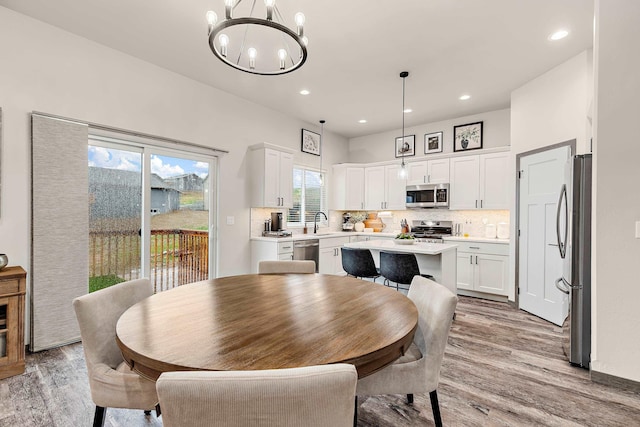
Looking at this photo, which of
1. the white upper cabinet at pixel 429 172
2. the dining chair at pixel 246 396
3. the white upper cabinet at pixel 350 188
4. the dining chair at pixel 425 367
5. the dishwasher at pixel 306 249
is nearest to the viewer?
the dining chair at pixel 246 396

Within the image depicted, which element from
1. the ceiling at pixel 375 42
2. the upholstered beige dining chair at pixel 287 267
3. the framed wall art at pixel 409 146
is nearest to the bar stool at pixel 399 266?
the upholstered beige dining chair at pixel 287 267

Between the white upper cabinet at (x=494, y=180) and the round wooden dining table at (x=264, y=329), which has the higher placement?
the white upper cabinet at (x=494, y=180)

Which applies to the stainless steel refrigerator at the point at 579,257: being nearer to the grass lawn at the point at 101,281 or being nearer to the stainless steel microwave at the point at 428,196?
the stainless steel microwave at the point at 428,196

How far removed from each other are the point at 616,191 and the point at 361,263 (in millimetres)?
2246

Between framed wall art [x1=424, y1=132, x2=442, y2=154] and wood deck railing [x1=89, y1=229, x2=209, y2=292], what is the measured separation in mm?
4230

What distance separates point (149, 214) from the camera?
3.54 metres

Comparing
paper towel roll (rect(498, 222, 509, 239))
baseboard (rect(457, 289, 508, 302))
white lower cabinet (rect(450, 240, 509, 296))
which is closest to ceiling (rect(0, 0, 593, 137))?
paper towel roll (rect(498, 222, 509, 239))

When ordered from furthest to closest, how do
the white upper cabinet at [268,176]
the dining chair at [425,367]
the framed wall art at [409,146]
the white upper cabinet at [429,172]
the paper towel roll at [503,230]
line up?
the framed wall art at [409,146], the white upper cabinet at [429,172], the paper towel roll at [503,230], the white upper cabinet at [268,176], the dining chair at [425,367]

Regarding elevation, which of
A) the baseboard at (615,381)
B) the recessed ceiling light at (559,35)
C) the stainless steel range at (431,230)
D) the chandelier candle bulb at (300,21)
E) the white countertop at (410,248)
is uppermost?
the recessed ceiling light at (559,35)

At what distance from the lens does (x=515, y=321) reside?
359cm

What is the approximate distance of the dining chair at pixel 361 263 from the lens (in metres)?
3.48

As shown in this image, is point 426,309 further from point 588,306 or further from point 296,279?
point 588,306

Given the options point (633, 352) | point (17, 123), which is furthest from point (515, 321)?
point (17, 123)

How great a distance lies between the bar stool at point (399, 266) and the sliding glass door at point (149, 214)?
2.40 m
